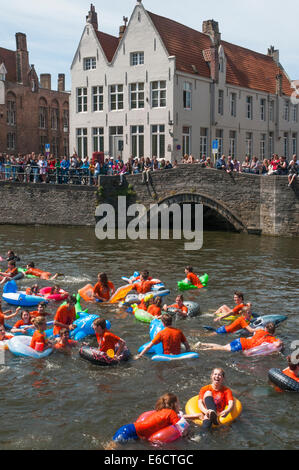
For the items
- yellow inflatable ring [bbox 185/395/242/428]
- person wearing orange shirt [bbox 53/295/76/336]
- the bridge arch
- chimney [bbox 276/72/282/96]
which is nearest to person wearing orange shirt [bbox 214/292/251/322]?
person wearing orange shirt [bbox 53/295/76/336]

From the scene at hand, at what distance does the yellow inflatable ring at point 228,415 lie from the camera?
886cm

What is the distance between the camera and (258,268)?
21.0 meters

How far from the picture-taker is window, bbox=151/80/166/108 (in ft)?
115

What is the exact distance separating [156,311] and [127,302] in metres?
1.71

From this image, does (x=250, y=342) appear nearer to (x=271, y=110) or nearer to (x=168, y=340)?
(x=168, y=340)

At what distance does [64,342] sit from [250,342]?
419 centimetres

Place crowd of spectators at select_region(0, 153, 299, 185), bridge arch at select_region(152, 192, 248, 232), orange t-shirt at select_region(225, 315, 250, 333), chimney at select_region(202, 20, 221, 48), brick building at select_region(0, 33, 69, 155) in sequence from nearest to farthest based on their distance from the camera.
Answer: orange t-shirt at select_region(225, 315, 250, 333) < bridge arch at select_region(152, 192, 248, 232) < crowd of spectators at select_region(0, 153, 299, 185) < chimney at select_region(202, 20, 221, 48) < brick building at select_region(0, 33, 69, 155)

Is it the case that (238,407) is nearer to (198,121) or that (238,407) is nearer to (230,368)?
(230,368)

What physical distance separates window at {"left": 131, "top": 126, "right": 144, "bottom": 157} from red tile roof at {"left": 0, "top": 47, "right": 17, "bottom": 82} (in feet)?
82.5

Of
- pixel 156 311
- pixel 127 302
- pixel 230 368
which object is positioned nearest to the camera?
Result: pixel 230 368

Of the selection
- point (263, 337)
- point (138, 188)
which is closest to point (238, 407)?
point (263, 337)

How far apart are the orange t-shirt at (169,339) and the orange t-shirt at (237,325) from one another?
221 centimetres

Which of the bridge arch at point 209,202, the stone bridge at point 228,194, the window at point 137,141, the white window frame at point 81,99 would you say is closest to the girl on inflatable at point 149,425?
the stone bridge at point 228,194

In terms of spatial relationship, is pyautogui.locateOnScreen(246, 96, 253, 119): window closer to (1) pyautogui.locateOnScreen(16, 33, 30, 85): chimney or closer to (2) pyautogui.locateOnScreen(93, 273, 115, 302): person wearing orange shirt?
(1) pyautogui.locateOnScreen(16, 33, 30, 85): chimney
